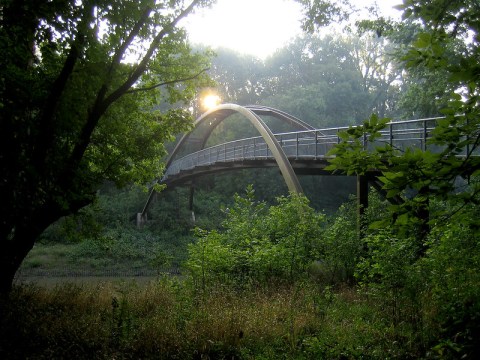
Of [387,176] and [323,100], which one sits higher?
[323,100]

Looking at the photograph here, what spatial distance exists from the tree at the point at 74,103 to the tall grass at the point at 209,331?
1.53 metres

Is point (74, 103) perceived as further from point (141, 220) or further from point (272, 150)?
point (141, 220)

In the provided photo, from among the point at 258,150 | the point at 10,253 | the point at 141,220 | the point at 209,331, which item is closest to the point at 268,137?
the point at 258,150

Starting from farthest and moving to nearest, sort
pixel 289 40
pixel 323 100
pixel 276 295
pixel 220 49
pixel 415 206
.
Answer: pixel 289 40
pixel 220 49
pixel 323 100
pixel 276 295
pixel 415 206

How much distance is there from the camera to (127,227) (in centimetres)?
3069

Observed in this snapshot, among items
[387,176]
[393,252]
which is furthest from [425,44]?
[393,252]

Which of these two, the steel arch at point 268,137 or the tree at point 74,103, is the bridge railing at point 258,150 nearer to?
the steel arch at point 268,137

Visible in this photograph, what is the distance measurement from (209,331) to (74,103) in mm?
4354

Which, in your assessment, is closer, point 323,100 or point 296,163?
point 296,163

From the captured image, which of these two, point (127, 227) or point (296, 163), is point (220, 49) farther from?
point (296, 163)

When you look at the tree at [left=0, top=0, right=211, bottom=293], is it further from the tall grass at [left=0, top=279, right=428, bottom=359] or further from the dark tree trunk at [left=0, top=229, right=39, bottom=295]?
the tall grass at [left=0, top=279, right=428, bottom=359]

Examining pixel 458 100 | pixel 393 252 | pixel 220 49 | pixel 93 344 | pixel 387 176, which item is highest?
pixel 220 49

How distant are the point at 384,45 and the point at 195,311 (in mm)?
50003

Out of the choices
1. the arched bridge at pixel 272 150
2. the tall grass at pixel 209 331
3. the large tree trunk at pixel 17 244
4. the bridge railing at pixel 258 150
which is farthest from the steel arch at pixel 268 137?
the large tree trunk at pixel 17 244
